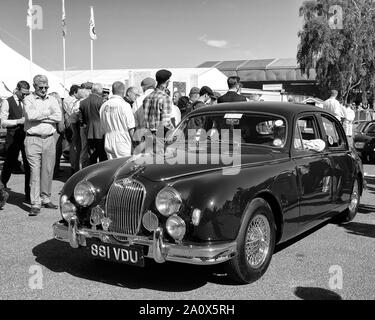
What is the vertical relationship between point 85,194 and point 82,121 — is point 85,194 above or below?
below

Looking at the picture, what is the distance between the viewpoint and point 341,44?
120ft

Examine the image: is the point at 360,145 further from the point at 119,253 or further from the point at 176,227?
the point at 119,253

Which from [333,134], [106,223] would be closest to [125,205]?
[106,223]

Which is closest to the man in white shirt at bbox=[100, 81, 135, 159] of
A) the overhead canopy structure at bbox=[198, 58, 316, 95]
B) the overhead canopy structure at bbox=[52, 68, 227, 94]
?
the overhead canopy structure at bbox=[52, 68, 227, 94]

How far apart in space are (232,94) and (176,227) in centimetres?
493

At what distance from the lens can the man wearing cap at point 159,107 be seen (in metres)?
6.75

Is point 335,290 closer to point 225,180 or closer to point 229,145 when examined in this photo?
point 225,180

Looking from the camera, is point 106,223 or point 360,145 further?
point 360,145

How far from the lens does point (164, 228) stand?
12.3 feet

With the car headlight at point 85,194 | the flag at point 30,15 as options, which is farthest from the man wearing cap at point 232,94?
the flag at point 30,15

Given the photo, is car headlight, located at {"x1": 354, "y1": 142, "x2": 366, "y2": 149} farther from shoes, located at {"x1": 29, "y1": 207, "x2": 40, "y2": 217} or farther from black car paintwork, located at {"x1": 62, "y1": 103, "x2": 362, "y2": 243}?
shoes, located at {"x1": 29, "y1": 207, "x2": 40, "y2": 217}

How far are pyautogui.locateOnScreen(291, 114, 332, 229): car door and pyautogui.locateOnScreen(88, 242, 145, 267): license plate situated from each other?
1868 millimetres

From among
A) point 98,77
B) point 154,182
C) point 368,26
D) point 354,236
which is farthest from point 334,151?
point 368,26

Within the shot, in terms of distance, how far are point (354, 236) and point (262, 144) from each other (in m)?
1.86
